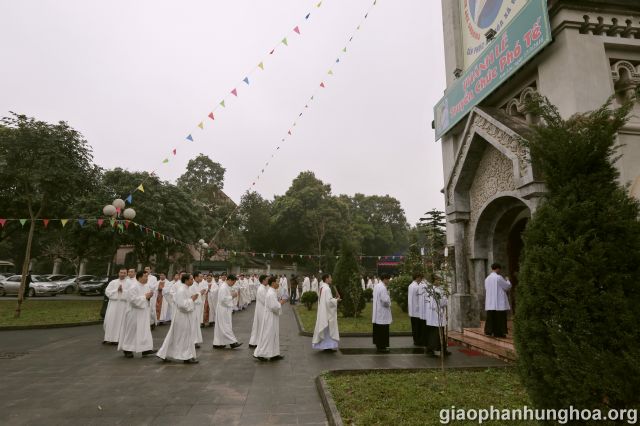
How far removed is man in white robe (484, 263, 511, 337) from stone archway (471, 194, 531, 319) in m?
1.35

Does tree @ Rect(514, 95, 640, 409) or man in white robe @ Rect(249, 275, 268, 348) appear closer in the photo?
tree @ Rect(514, 95, 640, 409)

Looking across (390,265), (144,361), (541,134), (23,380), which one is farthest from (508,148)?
(390,265)

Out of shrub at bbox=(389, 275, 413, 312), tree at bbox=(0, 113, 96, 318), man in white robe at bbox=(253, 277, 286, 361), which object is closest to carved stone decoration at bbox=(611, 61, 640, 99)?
man in white robe at bbox=(253, 277, 286, 361)

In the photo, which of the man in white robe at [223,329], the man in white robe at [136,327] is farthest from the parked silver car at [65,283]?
the man in white robe at [223,329]

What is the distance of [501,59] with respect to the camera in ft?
31.0

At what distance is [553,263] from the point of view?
3.28 m

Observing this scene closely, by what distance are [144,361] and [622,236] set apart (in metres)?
8.65

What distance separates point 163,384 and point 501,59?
10574mm

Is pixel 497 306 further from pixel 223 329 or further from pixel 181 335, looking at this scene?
pixel 181 335

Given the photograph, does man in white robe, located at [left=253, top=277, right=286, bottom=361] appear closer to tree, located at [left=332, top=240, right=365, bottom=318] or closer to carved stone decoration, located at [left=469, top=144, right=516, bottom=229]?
carved stone decoration, located at [left=469, top=144, right=516, bottom=229]

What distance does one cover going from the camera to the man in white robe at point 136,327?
8.53 metres

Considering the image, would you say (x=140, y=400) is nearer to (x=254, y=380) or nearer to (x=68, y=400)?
(x=68, y=400)

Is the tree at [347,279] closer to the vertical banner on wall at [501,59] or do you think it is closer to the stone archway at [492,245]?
the stone archway at [492,245]

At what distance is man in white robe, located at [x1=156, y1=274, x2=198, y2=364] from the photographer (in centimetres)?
797
